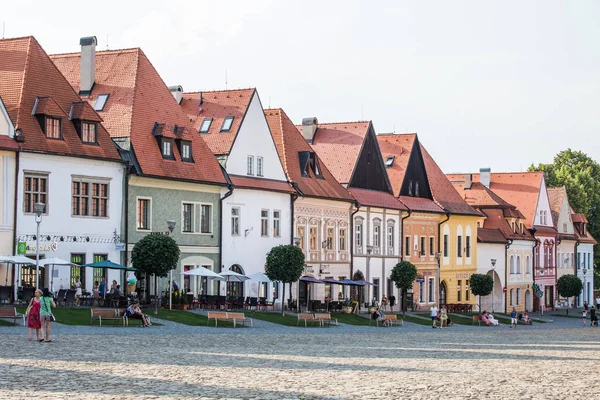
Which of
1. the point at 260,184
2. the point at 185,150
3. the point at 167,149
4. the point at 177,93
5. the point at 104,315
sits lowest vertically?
the point at 104,315

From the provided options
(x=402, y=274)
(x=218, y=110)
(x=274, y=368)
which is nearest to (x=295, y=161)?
(x=218, y=110)

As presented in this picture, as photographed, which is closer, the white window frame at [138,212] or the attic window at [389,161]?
the white window frame at [138,212]

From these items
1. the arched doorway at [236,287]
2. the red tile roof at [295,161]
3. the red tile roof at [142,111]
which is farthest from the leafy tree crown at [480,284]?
the red tile roof at [142,111]

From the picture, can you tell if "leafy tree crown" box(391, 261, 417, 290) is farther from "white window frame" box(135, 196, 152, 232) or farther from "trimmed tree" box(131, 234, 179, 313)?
"trimmed tree" box(131, 234, 179, 313)

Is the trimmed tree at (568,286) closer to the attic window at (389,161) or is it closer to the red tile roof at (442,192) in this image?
the red tile roof at (442,192)

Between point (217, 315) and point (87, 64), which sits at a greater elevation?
point (87, 64)

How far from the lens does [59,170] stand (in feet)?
174

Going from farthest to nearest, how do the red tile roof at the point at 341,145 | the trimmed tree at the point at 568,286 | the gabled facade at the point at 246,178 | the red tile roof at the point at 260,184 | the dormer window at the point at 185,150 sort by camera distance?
the trimmed tree at the point at 568,286, the red tile roof at the point at 341,145, the red tile roof at the point at 260,184, the gabled facade at the point at 246,178, the dormer window at the point at 185,150

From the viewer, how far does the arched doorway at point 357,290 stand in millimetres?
78312

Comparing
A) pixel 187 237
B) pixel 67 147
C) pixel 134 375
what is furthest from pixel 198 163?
pixel 134 375

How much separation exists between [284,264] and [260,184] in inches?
291

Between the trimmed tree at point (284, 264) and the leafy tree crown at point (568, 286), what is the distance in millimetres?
50395

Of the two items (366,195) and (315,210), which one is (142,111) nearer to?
(315,210)

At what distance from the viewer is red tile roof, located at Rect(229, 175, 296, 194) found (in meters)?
65.3
